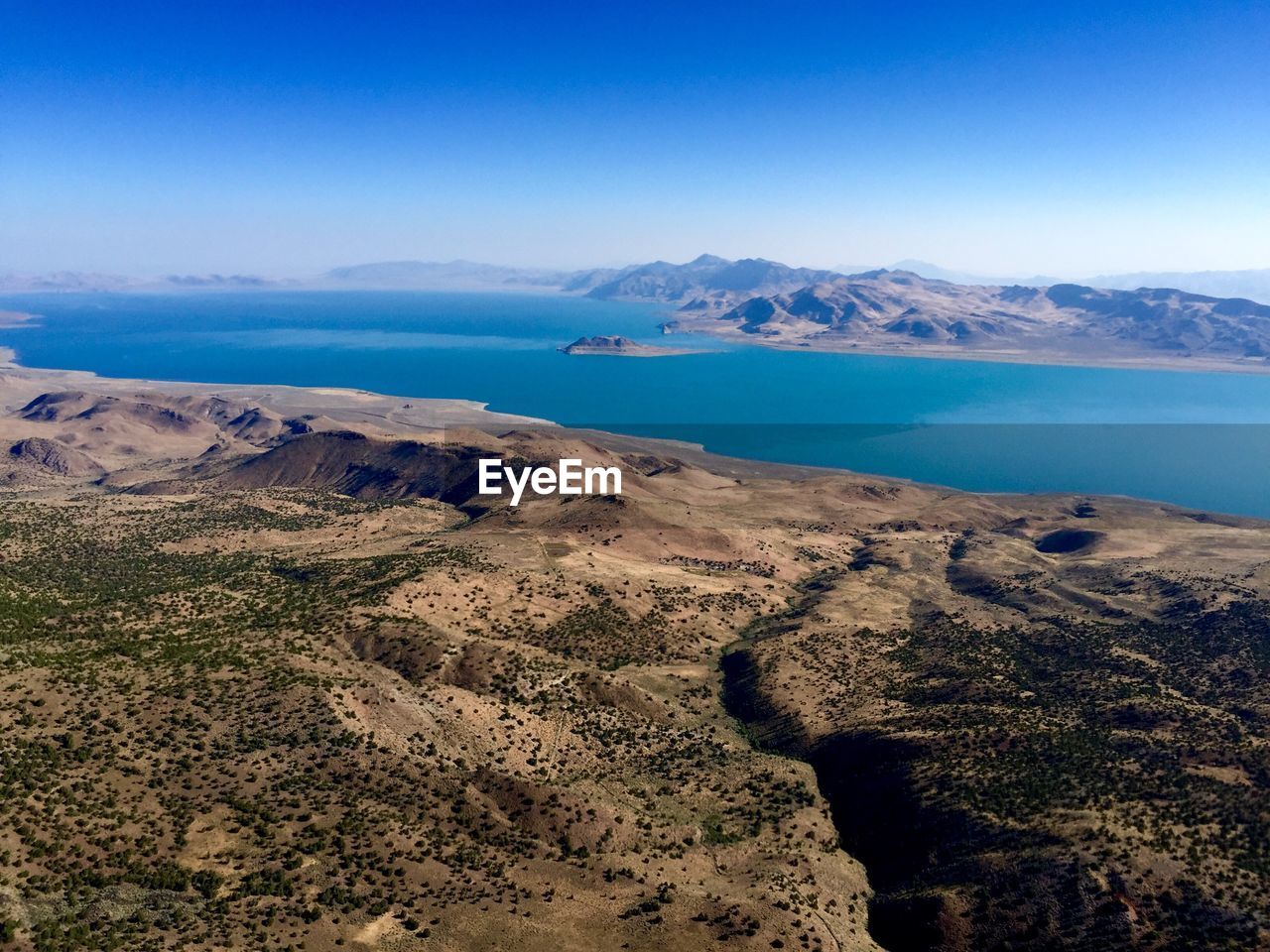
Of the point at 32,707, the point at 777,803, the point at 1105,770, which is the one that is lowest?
the point at 777,803

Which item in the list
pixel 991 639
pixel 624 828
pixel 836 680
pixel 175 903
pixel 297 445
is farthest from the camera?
pixel 297 445

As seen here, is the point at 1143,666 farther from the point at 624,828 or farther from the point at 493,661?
the point at 493,661

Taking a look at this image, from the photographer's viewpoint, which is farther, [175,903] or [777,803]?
[777,803]

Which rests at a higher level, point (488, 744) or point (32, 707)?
point (32, 707)

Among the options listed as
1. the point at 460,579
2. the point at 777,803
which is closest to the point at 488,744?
the point at 777,803

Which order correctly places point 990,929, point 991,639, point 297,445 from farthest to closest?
point 297,445 → point 991,639 → point 990,929

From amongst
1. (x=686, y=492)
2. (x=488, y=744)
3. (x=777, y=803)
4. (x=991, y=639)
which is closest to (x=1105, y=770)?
(x=777, y=803)

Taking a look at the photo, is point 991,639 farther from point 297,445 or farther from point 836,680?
point 297,445

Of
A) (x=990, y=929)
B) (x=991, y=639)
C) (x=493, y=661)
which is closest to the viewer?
(x=990, y=929)

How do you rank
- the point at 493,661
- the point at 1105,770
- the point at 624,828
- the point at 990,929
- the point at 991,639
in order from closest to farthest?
the point at 990,929 → the point at 624,828 → the point at 1105,770 → the point at 493,661 → the point at 991,639
